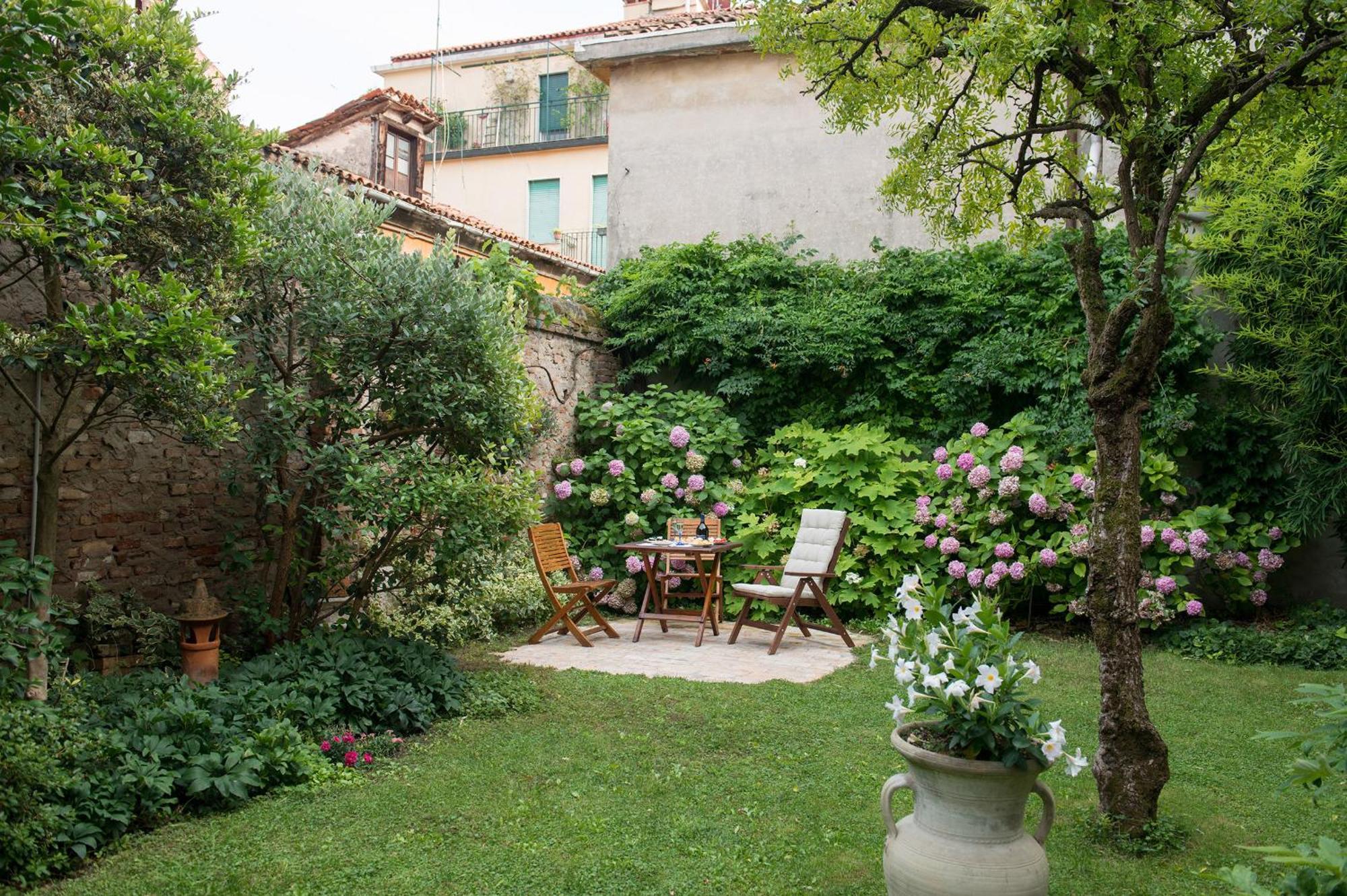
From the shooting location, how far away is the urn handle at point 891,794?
271cm

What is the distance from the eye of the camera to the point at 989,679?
260cm

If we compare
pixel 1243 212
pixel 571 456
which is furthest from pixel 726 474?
pixel 1243 212

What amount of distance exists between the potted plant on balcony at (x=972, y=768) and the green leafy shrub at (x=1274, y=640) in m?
5.00

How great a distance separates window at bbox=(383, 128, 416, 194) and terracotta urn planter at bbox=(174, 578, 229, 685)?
35.9 feet

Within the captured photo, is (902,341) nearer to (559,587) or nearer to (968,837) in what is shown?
(559,587)

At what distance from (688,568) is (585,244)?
11.4 meters

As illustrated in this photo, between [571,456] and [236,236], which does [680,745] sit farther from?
[571,456]

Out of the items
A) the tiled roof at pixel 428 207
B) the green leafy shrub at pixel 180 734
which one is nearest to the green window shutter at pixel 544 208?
the tiled roof at pixel 428 207

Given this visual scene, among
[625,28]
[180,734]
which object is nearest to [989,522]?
[180,734]

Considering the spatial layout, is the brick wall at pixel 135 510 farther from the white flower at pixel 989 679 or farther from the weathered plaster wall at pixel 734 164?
the weathered plaster wall at pixel 734 164

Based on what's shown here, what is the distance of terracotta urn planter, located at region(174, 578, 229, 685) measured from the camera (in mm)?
4562

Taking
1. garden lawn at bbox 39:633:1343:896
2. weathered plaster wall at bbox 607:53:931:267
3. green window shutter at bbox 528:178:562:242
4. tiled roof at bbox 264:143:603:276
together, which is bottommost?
garden lawn at bbox 39:633:1343:896

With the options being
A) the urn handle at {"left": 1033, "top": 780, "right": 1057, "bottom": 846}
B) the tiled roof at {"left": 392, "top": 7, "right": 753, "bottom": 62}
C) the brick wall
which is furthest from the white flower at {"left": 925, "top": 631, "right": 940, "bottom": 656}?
the brick wall

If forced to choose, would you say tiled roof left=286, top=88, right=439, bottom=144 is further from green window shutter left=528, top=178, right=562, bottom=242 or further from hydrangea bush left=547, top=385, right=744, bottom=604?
hydrangea bush left=547, top=385, right=744, bottom=604
